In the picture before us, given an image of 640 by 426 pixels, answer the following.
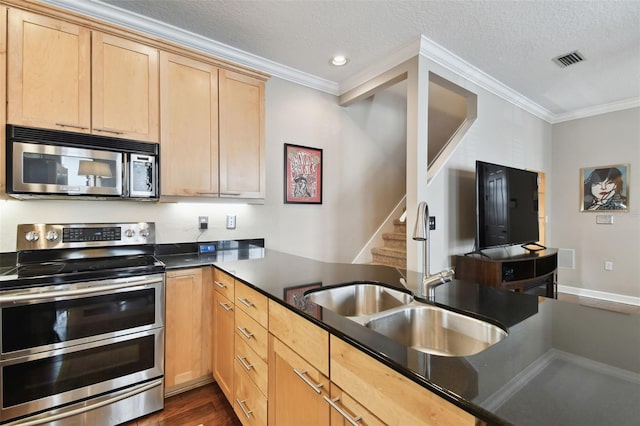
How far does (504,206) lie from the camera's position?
3.36 metres

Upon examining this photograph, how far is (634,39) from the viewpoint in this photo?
8.63ft

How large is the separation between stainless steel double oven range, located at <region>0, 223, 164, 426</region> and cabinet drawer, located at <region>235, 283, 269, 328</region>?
586 mm

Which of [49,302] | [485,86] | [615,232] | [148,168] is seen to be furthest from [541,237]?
[49,302]

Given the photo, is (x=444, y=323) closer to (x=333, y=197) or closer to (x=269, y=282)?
(x=269, y=282)

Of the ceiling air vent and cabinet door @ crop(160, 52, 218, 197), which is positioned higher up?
the ceiling air vent

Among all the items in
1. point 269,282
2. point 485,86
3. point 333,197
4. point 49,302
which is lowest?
point 49,302

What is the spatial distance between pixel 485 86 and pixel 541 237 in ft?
9.11

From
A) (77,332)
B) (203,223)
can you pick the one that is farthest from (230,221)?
(77,332)

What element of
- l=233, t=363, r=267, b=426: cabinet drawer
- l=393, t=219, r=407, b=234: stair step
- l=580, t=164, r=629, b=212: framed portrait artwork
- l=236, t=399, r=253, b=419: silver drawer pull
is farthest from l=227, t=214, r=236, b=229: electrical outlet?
l=580, t=164, r=629, b=212: framed portrait artwork

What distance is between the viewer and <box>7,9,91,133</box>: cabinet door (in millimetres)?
1707

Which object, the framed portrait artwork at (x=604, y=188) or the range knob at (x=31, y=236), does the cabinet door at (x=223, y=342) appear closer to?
the range knob at (x=31, y=236)

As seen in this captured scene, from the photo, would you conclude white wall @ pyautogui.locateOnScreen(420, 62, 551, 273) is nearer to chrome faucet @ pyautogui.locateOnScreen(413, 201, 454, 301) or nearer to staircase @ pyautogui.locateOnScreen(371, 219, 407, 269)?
staircase @ pyautogui.locateOnScreen(371, 219, 407, 269)

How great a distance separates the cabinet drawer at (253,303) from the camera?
143 cm

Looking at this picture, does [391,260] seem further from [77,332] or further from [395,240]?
[77,332]
